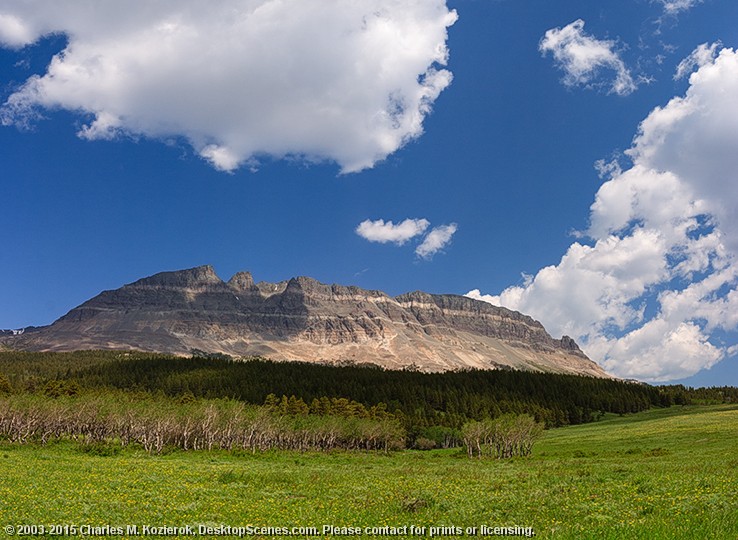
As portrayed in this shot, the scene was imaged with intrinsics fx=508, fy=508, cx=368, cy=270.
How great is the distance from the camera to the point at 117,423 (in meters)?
112

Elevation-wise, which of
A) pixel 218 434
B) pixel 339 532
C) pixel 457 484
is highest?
pixel 339 532

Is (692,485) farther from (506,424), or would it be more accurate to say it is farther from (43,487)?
(506,424)

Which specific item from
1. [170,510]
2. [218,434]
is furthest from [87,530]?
[218,434]

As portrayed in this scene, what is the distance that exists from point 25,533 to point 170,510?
6.57 m

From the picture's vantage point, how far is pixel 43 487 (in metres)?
32.3

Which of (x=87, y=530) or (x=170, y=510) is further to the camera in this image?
(x=170, y=510)

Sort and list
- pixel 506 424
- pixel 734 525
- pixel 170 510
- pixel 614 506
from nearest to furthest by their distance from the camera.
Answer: pixel 734 525, pixel 614 506, pixel 170 510, pixel 506 424

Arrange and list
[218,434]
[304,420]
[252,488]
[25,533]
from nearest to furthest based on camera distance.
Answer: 1. [25,533]
2. [252,488]
3. [218,434]
4. [304,420]

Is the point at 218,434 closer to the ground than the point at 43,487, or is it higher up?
closer to the ground

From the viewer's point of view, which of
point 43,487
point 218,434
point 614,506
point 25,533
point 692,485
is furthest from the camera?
point 218,434

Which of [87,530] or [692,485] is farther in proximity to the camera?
[692,485]

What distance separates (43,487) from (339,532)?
23.4 meters

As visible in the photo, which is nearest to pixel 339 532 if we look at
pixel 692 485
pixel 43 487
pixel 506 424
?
pixel 692 485

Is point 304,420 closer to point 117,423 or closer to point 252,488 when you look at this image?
point 117,423
